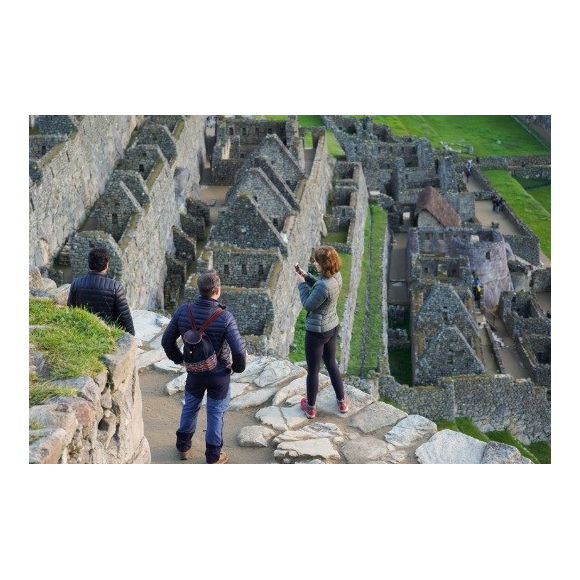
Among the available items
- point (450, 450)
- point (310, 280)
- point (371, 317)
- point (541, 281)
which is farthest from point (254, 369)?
point (541, 281)

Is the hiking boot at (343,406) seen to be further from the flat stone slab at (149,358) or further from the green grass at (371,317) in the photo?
the green grass at (371,317)

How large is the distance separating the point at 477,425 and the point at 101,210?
43.3 ft

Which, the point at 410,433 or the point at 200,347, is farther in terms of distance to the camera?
the point at 410,433

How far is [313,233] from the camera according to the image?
103ft

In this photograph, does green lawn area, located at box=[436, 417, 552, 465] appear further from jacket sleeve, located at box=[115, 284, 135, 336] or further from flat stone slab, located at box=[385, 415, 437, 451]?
jacket sleeve, located at box=[115, 284, 135, 336]

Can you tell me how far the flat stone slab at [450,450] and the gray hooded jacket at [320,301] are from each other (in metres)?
2.02

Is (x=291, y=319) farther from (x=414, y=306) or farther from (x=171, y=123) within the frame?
(x=171, y=123)

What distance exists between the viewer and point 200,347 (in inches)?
390

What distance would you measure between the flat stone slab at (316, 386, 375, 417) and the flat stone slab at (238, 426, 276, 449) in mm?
957

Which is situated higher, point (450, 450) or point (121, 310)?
point (121, 310)

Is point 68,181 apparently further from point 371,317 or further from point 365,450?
point 365,450

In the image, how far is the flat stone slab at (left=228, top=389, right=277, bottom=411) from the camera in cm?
1272

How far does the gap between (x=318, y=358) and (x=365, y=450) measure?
53.9 inches

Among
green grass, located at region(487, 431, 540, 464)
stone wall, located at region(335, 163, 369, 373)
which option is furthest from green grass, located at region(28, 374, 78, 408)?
green grass, located at region(487, 431, 540, 464)
